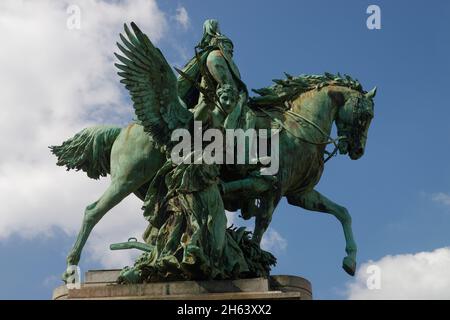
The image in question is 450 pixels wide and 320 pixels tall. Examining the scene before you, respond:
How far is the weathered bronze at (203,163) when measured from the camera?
11.5m

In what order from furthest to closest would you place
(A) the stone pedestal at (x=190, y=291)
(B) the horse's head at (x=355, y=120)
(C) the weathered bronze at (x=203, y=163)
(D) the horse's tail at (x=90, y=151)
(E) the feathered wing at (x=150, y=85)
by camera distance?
(D) the horse's tail at (x=90, y=151) → (B) the horse's head at (x=355, y=120) → (E) the feathered wing at (x=150, y=85) → (C) the weathered bronze at (x=203, y=163) → (A) the stone pedestal at (x=190, y=291)

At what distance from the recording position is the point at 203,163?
1148 centimetres

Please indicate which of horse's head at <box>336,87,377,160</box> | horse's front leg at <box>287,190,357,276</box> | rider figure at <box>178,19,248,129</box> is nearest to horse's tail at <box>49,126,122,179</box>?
rider figure at <box>178,19,248,129</box>

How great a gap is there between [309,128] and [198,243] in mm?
2627

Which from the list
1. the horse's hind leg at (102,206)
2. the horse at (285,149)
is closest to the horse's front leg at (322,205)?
the horse at (285,149)

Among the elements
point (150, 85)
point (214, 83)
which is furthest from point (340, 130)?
point (150, 85)

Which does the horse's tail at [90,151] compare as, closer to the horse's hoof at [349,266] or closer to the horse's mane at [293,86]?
the horse's mane at [293,86]

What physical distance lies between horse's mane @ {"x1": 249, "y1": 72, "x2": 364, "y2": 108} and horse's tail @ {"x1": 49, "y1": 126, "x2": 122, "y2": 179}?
7.24ft

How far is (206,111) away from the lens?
11992 mm

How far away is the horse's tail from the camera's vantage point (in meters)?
13.3
